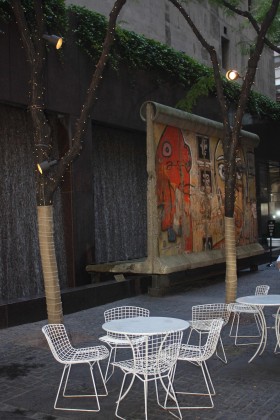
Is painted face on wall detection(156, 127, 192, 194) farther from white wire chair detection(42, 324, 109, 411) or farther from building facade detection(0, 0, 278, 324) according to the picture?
white wire chair detection(42, 324, 109, 411)

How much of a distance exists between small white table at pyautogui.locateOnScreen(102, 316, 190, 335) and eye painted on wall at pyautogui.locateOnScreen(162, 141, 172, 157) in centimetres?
Answer: 749

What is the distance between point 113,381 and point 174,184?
7.65 metres

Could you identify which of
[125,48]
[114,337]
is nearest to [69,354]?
[114,337]

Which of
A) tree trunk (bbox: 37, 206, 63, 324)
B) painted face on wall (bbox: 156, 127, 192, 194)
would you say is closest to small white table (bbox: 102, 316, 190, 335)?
tree trunk (bbox: 37, 206, 63, 324)

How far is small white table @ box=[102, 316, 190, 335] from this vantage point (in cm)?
503

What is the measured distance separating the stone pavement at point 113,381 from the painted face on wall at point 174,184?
405 cm

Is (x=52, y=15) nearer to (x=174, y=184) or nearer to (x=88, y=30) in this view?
(x=88, y=30)

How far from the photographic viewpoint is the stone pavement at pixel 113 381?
5035 mm

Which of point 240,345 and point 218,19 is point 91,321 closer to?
point 240,345

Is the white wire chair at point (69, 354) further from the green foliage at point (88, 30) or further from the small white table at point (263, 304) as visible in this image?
the green foliage at point (88, 30)

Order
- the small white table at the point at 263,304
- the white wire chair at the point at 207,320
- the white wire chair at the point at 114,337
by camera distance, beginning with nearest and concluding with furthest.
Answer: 1. the white wire chair at the point at 114,337
2. the white wire chair at the point at 207,320
3. the small white table at the point at 263,304

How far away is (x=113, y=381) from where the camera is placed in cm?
612

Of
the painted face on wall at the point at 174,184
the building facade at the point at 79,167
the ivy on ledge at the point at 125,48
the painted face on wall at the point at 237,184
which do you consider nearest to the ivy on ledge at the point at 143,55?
the ivy on ledge at the point at 125,48

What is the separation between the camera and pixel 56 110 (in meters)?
11.9
